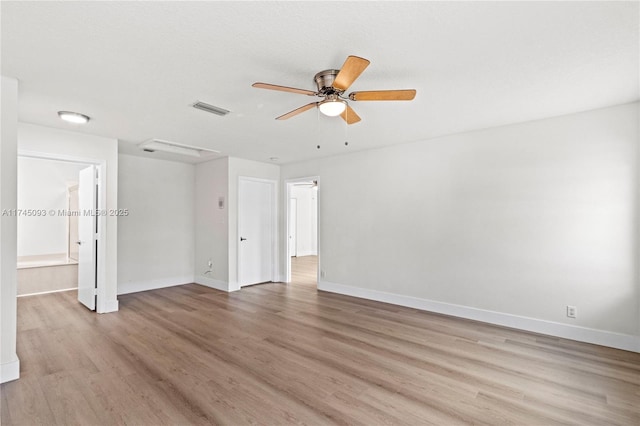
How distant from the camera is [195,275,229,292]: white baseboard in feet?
19.0

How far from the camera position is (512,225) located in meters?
3.81

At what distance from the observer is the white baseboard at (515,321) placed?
125 inches

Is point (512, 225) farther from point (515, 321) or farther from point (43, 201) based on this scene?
point (43, 201)

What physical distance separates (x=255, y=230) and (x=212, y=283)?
1349mm

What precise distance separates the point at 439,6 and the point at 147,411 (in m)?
3.22

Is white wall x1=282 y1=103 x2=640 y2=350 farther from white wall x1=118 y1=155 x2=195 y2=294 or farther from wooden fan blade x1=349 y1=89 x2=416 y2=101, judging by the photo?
white wall x1=118 y1=155 x2=195 y2=294

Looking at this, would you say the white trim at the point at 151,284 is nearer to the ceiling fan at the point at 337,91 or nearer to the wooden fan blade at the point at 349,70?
the ceiling fan at the point at 337,91

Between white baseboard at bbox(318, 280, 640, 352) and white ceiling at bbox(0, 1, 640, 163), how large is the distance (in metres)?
2.44

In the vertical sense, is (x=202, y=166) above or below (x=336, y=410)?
above

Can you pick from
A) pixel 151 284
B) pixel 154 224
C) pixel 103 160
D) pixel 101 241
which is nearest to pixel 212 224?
pixel 154 224

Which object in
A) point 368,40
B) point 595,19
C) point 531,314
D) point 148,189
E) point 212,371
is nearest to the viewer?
point 595,19

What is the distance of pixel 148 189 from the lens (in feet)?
19.4

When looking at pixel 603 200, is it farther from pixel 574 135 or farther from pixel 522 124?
pixel 522 124

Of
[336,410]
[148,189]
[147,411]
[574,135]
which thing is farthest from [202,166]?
[574,135]
